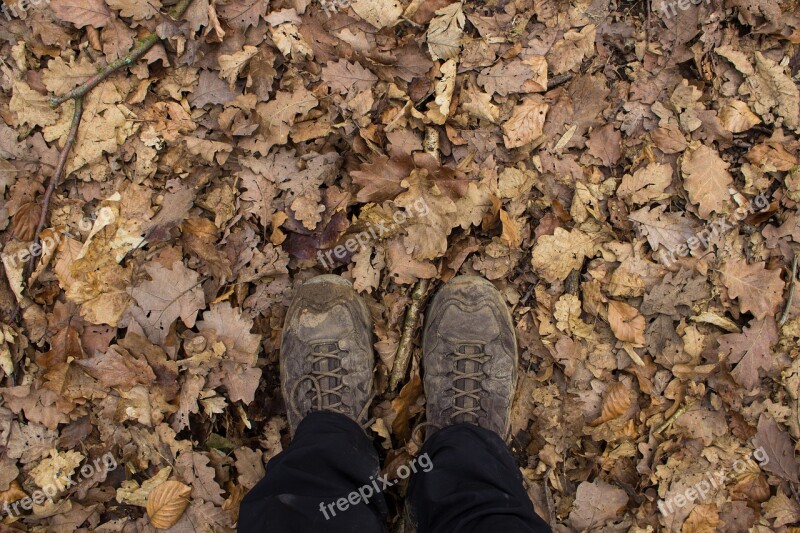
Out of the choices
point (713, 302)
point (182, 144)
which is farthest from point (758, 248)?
point (182, 144)

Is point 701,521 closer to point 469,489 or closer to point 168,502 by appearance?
point 469,489

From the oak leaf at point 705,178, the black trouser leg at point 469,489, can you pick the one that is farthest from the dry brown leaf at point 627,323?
the black trouser leg at point 469,489

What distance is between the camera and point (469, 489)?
2.34 meters

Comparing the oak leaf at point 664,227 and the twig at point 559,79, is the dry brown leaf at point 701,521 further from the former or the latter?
the twig at point 559,79

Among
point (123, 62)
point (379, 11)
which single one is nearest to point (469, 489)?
point (379, 11)

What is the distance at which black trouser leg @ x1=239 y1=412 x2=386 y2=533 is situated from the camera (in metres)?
2.19

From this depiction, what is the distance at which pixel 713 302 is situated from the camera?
2900 mm

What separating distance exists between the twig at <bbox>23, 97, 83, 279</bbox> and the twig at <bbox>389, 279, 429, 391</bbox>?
219 centimetres

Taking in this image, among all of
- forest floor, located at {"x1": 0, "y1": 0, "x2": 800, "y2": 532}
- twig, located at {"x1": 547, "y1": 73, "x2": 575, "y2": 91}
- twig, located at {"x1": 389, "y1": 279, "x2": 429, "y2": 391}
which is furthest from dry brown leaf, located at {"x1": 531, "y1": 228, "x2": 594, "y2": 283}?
twig, located at {"x1": 547, "y1": 73, "x2": 575, "y2": 91}

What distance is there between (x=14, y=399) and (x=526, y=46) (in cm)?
365

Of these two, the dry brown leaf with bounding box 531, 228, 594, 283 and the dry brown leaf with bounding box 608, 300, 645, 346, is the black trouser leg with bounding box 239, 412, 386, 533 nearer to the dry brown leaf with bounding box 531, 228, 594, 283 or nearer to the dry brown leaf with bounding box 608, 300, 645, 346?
the dry brown leaf with bounding box 531, 228, 594, 283

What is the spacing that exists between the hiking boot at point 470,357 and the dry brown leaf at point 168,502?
4.94ft

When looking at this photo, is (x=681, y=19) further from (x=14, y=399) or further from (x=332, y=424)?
(x=14, y=399)

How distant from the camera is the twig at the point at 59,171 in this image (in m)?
2.90
